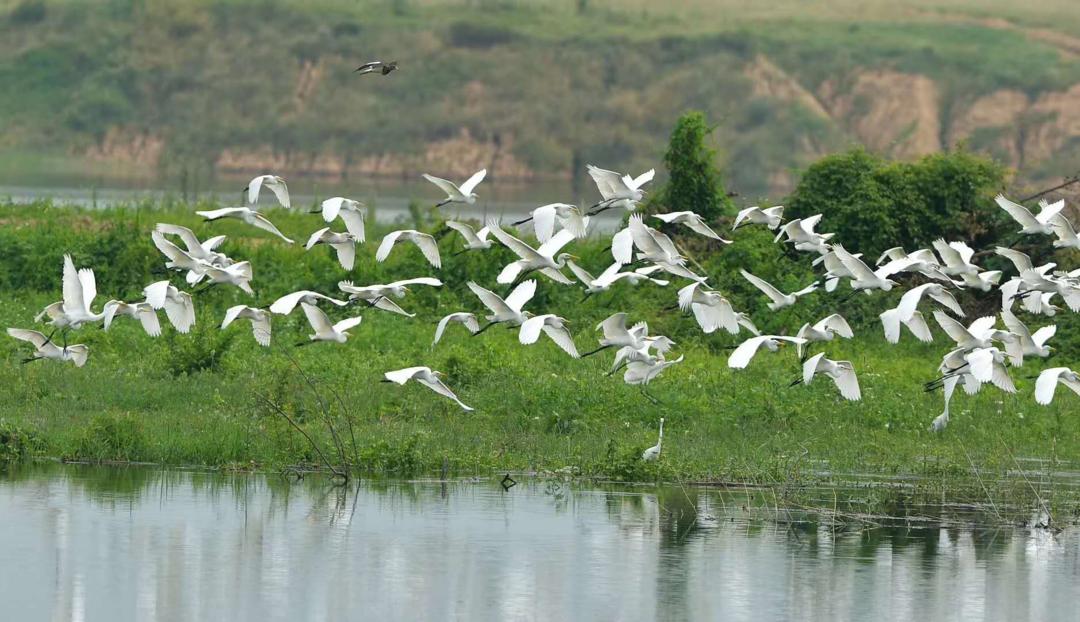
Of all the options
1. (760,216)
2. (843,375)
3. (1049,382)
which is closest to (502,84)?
(760,216)

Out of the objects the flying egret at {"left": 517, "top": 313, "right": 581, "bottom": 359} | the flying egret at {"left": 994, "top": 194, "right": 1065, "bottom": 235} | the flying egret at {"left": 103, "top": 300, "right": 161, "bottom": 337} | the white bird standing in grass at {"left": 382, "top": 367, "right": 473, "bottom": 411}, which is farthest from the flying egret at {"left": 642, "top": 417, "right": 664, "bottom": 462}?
the flying egret at {"left": 103, "top": 300, "right": 161, "bottom": 337}

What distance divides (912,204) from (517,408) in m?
7.81

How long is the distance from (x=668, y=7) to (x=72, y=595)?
61.5 m

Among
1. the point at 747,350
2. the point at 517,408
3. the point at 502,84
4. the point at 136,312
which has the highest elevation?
the point at 502,84

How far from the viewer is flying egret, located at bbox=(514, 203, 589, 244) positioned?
642 inches

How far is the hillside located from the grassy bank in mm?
41952

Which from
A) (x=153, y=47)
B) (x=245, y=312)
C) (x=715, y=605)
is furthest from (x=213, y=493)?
(x=153, y=47)

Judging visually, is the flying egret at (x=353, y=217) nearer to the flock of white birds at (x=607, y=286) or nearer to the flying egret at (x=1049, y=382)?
the flock of white birds at (x=607, y=286)

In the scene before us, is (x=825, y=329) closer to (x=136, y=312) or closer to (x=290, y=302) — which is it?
(x=290, y=302)

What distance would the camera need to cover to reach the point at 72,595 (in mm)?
11453

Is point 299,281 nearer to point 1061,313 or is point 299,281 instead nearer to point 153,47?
point 1061,313

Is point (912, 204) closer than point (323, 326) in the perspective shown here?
No

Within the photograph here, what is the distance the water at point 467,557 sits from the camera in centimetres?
1148

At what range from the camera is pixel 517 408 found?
1638 centimetres
